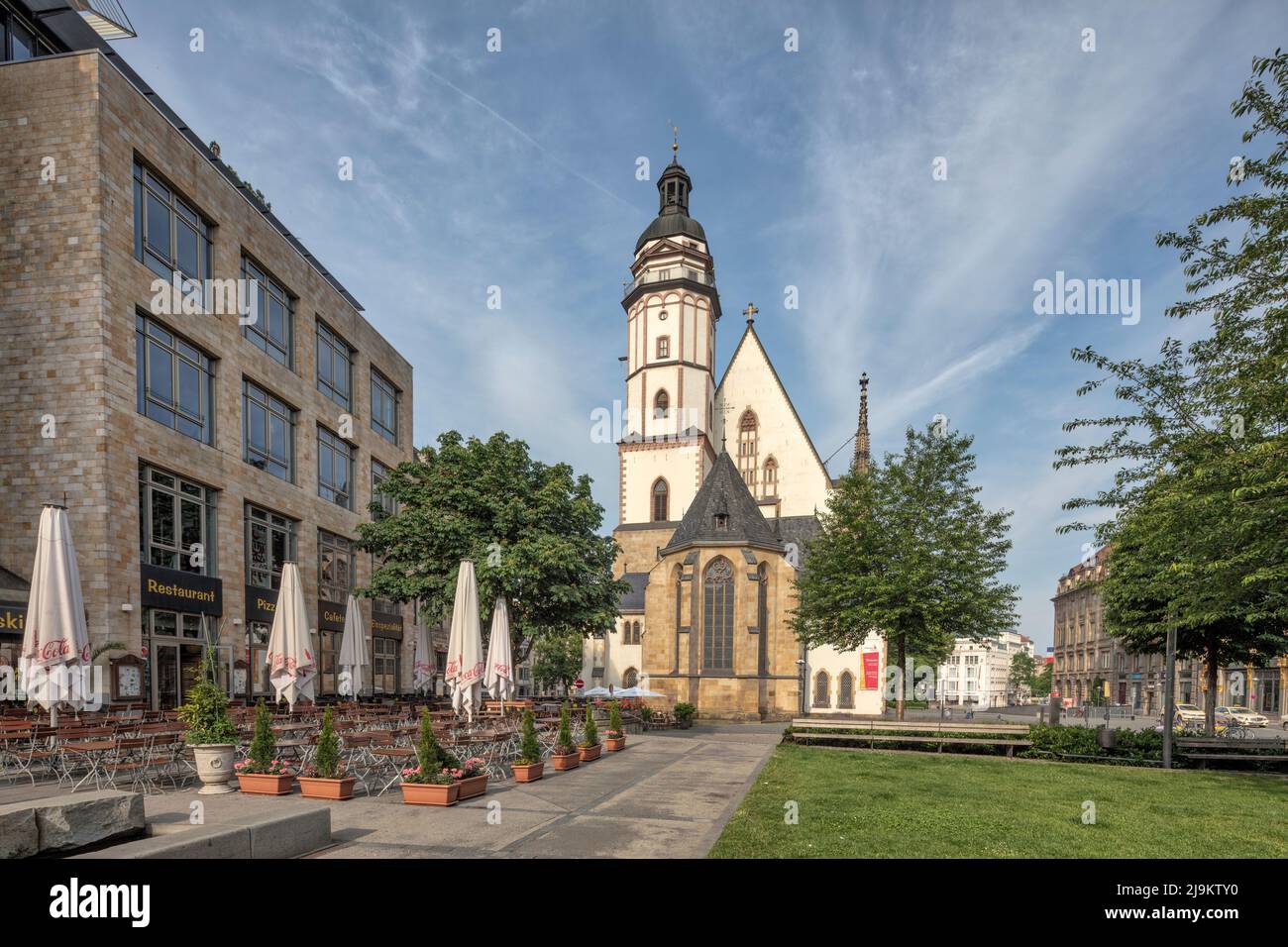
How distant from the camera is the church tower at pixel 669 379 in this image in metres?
55.2

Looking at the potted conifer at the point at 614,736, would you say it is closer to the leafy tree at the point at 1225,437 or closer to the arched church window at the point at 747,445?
the leafy tree at the point at 1225,437

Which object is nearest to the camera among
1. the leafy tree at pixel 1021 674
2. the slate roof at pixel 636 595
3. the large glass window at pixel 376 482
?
the large glass window at pixel 376 482

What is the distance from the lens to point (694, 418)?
182 feet

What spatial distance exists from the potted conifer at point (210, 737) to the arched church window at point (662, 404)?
151 ft

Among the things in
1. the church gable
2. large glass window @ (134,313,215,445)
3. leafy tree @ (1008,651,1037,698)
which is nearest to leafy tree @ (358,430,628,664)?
large glass window @ (134,313,215,445)

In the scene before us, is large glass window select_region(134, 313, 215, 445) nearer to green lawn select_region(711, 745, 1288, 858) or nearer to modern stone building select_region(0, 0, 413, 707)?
modern stone building select_region(0, 0, 413, 707)

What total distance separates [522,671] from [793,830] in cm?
7790

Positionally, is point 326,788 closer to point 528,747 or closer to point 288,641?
point 528,747

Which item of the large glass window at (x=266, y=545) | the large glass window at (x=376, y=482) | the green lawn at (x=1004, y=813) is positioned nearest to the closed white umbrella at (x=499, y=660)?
the green lawn at (x=1004, y=813)

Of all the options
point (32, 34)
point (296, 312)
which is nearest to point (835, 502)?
point (296, 312)

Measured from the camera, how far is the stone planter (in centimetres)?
1048

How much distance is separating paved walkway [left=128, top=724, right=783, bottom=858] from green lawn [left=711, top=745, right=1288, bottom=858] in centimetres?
64

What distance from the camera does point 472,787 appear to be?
11.3m
